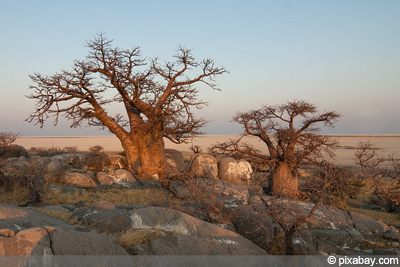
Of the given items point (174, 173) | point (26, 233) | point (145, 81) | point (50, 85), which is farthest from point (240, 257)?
point (50, 85)

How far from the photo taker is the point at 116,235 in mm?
5438

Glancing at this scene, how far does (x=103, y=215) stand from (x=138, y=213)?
642 millimetres

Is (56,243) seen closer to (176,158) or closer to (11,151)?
(176,158)

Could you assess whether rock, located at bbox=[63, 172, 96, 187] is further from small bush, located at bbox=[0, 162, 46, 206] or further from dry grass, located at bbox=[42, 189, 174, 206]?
small bush, located at bbox=[0, 162, 46, 206]

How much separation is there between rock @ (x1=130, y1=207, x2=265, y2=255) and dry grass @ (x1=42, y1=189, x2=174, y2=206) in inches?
112

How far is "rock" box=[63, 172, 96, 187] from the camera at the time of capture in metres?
12.6

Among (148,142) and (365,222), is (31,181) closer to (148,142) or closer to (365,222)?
(148,142)

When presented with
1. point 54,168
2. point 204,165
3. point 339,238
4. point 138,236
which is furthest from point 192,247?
point 54,168

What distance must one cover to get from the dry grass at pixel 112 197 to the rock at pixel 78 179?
44.2 inches

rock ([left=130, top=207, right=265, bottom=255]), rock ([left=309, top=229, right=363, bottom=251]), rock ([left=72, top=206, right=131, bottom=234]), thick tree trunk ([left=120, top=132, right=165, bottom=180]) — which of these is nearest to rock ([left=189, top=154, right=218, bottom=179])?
thick tree trunk ([left=120, top=132, right=165, bottom=180])

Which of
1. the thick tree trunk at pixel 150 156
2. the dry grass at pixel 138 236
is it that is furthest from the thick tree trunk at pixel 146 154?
the dry grass at pixel 138 236

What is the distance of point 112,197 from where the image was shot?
10836 millimetres

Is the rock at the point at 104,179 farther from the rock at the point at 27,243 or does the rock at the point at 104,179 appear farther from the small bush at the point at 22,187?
the rock at the point at 27,243

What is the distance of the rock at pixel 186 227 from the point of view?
5.90m
